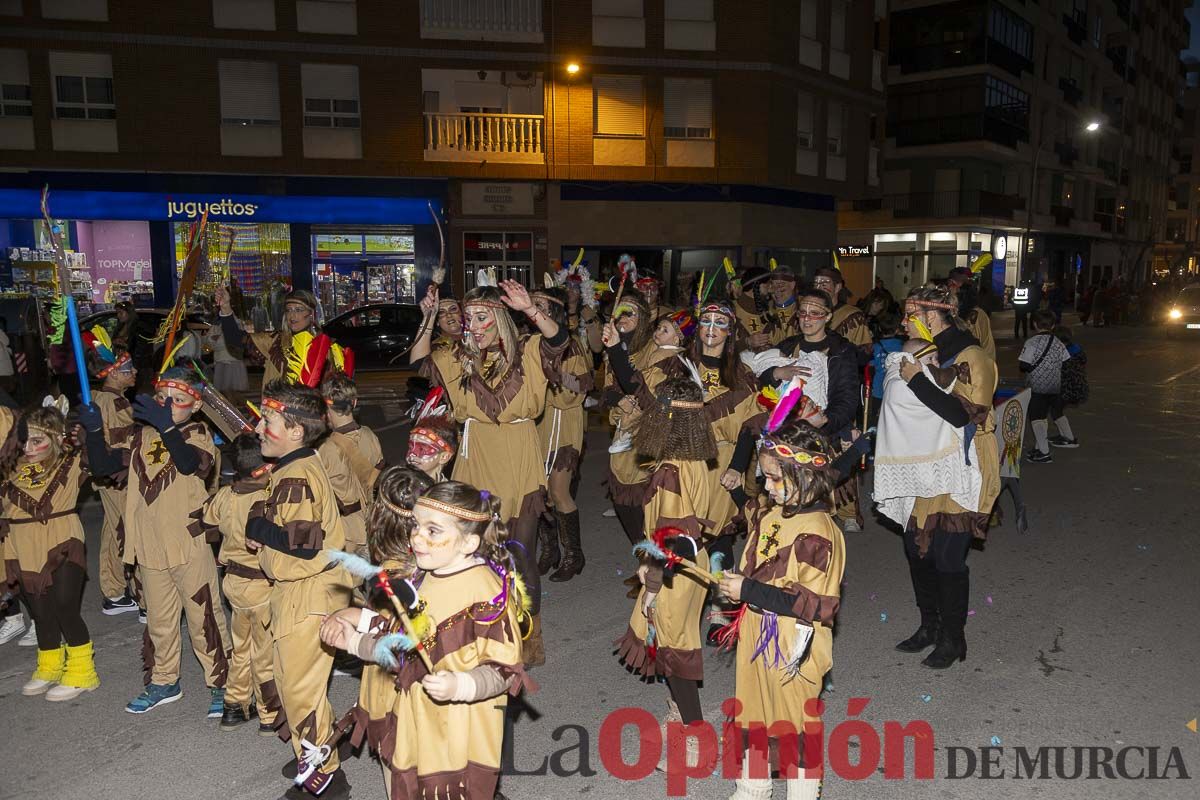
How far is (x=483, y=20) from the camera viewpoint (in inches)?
949

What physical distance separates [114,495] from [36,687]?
4.43ft

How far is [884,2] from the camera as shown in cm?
3170

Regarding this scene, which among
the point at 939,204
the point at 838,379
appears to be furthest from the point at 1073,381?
the point at 939,204

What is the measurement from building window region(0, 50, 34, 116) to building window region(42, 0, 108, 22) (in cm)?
120

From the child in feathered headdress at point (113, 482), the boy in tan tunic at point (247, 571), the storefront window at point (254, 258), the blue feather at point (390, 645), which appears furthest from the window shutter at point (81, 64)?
the blue feather at point (390, 645)

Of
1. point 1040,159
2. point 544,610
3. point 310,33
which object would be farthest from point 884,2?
point 544,610

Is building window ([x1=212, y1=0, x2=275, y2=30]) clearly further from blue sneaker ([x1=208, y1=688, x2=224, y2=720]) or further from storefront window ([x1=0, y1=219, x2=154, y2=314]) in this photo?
blue sneaker ([x1=208, y1=688, x2=224, y2=720])

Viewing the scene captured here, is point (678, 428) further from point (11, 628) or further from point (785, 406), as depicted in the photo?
point (11, 628)

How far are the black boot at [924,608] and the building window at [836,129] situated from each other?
24.8 metres

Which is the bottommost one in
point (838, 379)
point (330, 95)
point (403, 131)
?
point (838, 379)

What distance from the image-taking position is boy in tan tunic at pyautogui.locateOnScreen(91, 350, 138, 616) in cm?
592

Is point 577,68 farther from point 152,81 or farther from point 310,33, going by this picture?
point 152,81

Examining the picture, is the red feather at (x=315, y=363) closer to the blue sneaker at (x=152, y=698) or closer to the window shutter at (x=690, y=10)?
the blue sneaker at (x=152, y=698)

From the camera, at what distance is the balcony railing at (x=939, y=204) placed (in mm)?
38625
